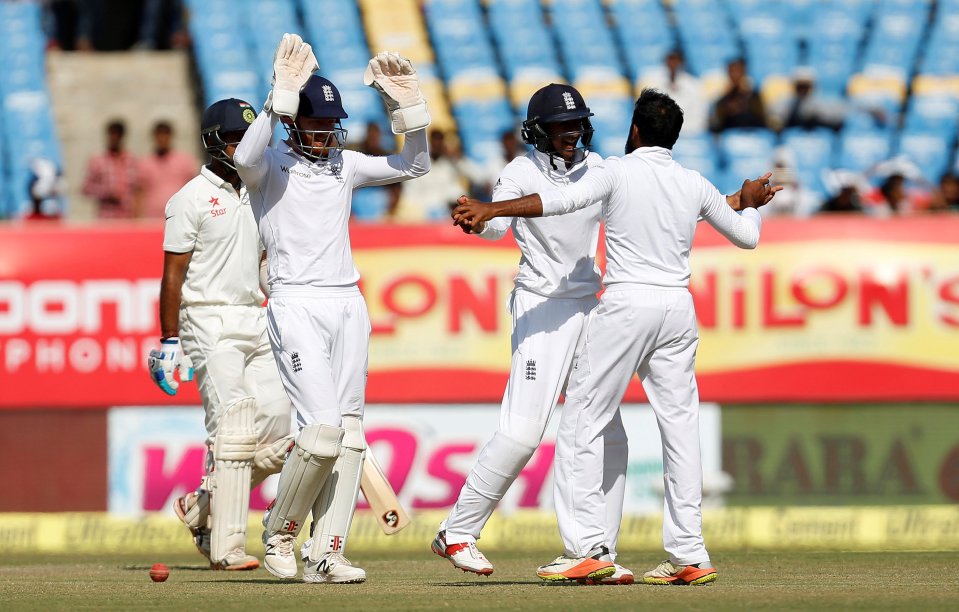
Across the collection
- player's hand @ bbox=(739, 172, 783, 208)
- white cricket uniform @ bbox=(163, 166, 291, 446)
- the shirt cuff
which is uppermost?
player's hand @ bbox=(739, 172, 783, 208)

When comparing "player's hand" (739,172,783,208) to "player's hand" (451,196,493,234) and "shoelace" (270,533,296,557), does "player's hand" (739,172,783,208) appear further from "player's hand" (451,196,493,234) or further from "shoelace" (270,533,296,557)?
"shoelace" (270,533,296,557)

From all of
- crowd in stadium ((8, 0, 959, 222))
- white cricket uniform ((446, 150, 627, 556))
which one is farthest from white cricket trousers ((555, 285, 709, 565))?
crowd in stadium ((8, 0, 959, 222))

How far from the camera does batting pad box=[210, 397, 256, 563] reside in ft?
27.2

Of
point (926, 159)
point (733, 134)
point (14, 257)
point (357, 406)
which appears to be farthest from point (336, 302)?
point (926, 159)

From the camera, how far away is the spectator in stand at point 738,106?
15.3 meters

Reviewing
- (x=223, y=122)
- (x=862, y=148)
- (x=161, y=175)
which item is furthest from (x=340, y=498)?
(x=862, y=148)

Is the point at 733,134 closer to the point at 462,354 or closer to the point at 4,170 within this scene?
the point at 462,354

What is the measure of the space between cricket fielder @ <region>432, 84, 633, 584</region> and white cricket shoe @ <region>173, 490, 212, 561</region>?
1745mm

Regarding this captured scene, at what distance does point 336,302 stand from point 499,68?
10.2 meters

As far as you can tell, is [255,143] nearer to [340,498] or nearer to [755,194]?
[340,498]

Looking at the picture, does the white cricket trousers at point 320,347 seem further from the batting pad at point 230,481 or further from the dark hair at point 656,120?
the dark hair at point 656,120

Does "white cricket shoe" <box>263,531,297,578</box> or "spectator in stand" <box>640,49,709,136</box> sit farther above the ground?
"spectator in stand" <box>640,49,709,136</box>

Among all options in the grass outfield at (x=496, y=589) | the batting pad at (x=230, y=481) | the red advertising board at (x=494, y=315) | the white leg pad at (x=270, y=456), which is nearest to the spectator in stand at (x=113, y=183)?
the red advertising board at (x=494, y=315)

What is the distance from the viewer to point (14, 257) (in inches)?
447
